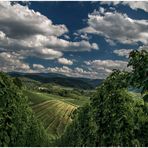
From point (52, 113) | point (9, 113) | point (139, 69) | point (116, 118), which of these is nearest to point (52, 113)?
point (52, 113)

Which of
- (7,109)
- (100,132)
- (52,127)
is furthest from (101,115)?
(52,127)

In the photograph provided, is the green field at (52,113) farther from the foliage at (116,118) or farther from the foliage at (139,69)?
the foliage at (139,69)

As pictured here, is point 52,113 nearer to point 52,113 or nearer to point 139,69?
point 52,113

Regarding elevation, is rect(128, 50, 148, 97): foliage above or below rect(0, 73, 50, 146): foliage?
above

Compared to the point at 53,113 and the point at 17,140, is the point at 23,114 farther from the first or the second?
the point at 53,113

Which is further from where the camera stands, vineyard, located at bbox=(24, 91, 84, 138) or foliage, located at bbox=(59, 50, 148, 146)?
vineyard, located at bbox=(24, 91, 84, 138)

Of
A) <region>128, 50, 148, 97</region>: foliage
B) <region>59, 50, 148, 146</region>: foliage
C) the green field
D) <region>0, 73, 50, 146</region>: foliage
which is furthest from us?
the green field

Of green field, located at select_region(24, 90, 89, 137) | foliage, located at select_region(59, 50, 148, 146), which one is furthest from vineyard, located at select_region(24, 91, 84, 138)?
foliage, located at select_region(59, 50, 148, 146)

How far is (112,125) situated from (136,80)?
44.9 feet

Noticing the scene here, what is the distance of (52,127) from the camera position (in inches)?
6097

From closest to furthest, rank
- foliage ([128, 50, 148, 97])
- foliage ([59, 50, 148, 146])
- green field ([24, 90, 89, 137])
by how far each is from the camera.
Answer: foliage ([128, 50, 148, 97]) < foliage ([59, 50, 148, 146]) < green field ([24, 90, 89, 137])

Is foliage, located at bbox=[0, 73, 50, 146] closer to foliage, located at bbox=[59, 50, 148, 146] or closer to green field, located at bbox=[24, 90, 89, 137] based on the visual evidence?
foliage, located at bbox=[59, 50, 148, 146]

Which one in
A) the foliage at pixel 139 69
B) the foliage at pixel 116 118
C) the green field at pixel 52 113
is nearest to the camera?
the foliage at pixel 139 69

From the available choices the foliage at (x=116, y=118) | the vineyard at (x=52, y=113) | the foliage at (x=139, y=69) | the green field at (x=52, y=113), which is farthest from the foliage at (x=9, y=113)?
the green field at (x=52, y=113)
